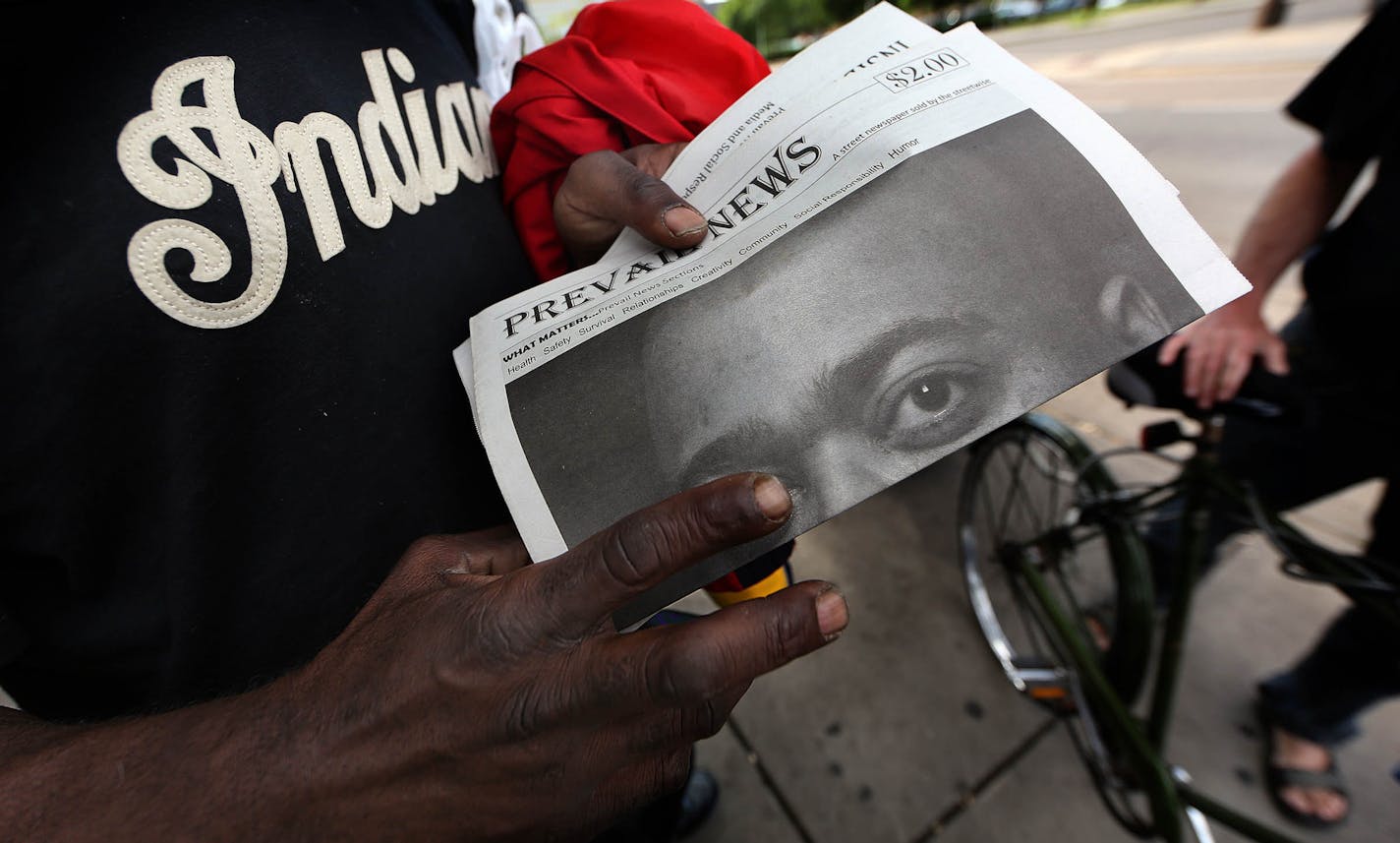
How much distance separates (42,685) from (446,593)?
463mm

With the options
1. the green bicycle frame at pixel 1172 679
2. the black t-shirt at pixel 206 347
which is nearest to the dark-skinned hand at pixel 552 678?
the black t-shirt at pixel 206 347

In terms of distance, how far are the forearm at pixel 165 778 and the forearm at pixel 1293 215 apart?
1.48 metres

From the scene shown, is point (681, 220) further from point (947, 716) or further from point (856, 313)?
point (947, 716)

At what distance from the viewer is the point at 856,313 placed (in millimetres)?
500

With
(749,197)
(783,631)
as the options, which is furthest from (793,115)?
(783,631)

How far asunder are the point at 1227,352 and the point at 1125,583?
1.85 ft

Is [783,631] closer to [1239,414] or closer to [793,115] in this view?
[793,115]

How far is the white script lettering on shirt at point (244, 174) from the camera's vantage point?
468mm

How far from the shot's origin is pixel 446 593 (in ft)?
1.41

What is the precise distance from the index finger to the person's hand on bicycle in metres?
1.02

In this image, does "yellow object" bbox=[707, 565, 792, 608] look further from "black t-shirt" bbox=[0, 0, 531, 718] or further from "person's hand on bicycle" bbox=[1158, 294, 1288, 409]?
"person's hand on bicycle" bbox=[1158, 294, 1288, 409]

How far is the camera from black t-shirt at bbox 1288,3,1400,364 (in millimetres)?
960

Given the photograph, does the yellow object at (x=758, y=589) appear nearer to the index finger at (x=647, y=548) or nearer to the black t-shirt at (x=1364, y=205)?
the index finger at (x=647, y=548)

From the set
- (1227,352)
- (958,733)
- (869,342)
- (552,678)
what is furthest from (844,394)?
(958,733)
